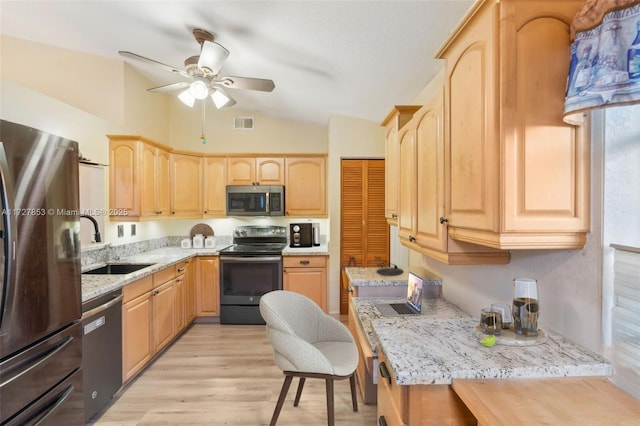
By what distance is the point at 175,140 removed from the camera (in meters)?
4.45

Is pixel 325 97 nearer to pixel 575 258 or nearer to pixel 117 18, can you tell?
pixel 117 18

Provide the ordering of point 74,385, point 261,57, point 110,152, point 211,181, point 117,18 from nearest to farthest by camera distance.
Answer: point 74,385
point 117,18
point 261,57
point 110,152
point 211,181

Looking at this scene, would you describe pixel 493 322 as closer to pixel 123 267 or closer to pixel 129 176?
pixel 123 267

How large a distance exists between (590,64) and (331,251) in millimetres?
3275

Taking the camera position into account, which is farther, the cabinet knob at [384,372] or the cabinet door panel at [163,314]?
the cabinet door panel at [163,314]

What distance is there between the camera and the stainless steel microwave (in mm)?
4172

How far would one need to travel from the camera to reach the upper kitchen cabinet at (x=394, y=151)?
2250 millimetres

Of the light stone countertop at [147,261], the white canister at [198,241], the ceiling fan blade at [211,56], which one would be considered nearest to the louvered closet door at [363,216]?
the light stone countertop at [147,261]

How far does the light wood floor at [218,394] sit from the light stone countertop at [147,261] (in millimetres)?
871

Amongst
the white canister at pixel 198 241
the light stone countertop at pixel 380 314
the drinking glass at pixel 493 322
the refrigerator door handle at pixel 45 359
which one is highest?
the white canister at pixel 198 241

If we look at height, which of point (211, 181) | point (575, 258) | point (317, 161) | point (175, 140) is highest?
point (175, 140)

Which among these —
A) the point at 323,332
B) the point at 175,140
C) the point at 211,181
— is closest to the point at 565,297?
the point at 323,332

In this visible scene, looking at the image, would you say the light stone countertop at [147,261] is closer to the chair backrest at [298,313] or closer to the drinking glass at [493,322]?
the chair backrest at [298,313]

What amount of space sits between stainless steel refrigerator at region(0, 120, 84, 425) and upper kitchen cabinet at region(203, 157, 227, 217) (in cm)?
246
